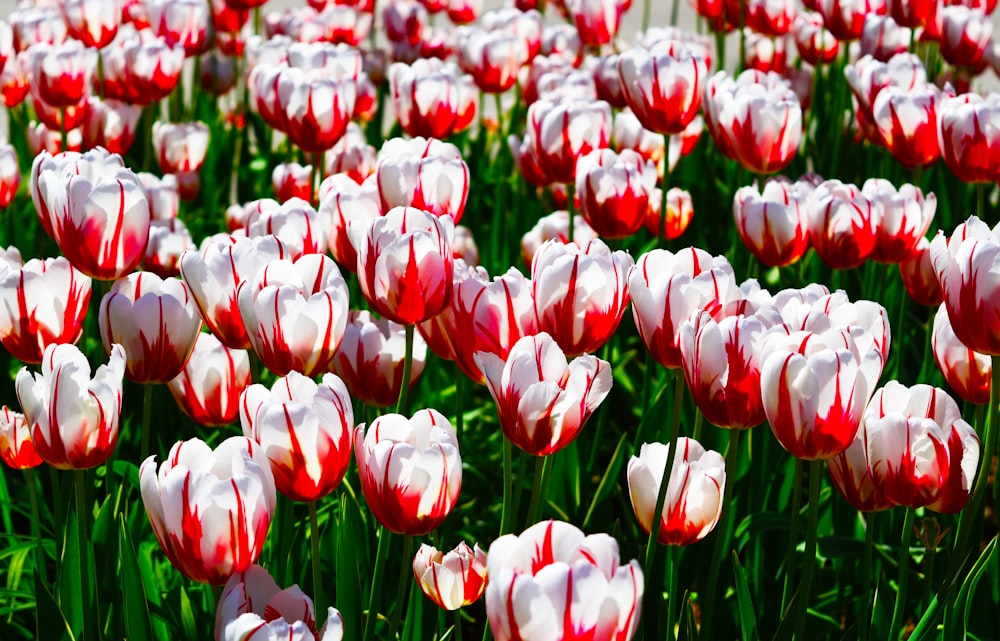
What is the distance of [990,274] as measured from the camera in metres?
1.36

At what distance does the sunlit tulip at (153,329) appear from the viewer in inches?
58.8

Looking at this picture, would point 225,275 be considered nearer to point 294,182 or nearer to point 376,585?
point 376,585

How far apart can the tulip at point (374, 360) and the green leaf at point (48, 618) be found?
1.47 ft

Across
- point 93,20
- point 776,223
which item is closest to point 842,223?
point 776,223

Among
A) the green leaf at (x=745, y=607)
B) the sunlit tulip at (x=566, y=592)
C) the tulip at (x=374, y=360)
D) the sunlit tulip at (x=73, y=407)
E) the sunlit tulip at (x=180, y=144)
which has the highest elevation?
the sunlit tulip at (x=566, y=592)

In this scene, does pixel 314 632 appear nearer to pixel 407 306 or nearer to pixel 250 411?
pixel 250 411

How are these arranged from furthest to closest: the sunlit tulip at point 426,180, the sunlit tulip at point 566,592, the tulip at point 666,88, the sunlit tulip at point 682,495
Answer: the tulip at point 666,88 → the sunlit tulip at point 426,180 → the sunlit tulip at point 682,495 → the sunlit tulip at point 566,592

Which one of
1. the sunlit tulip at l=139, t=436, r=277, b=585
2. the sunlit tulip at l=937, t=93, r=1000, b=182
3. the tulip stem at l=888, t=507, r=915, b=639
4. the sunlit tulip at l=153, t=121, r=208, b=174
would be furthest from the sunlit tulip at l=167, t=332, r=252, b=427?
the sunlit tulip at l=153, t=121, r=208, b=174

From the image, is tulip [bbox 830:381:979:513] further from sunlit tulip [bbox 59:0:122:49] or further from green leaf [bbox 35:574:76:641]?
sunlit tulip [bbox 59:0:122:49]

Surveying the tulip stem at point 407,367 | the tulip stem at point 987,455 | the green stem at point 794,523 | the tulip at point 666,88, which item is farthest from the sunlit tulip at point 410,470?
the tulip at point 666,88

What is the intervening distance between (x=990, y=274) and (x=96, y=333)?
1790 mm

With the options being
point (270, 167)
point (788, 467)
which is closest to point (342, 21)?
point (270, 167)

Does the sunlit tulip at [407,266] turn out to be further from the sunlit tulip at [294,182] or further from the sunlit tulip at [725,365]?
the sunlit tulip at [294,182]

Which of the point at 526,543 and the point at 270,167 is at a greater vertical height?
the point at 526,543
